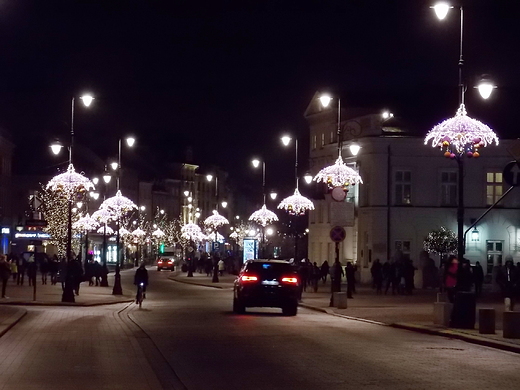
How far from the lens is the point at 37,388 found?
14.0 metres

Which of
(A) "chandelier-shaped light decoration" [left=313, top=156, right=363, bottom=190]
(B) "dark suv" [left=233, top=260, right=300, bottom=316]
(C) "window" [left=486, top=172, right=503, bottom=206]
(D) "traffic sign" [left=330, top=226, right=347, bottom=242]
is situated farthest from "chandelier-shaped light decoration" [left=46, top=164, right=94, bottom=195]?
(C) "window" [left=486, top=172, right=503, bottom=206]

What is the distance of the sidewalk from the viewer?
23.5 m

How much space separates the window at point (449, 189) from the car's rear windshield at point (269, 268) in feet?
118

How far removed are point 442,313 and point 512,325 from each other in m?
4.33

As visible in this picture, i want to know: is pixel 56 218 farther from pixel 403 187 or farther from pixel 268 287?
pixel 268 287

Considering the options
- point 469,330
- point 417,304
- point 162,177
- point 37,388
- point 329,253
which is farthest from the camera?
point 162,177

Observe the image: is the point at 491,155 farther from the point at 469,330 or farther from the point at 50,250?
the point at 50,250

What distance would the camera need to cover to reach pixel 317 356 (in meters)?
19.2

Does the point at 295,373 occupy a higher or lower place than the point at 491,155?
lower

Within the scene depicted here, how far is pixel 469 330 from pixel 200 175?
154 m

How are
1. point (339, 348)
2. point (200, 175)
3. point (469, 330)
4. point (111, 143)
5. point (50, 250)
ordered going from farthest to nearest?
point (200, 175)
point (111, 143)
point (50, 250)
point (469, 330)
point (339, 348)

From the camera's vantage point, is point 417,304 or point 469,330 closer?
point 469,330

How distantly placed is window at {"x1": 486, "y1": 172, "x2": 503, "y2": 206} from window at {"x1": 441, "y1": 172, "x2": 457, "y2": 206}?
204cm

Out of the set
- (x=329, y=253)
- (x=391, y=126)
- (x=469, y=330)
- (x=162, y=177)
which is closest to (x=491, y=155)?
(x=391, y=126)
